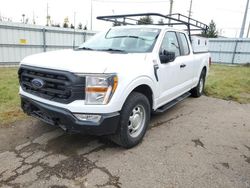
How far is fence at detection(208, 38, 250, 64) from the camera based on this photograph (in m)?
18.4

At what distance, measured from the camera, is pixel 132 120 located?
3.51m

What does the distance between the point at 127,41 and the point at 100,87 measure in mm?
1673

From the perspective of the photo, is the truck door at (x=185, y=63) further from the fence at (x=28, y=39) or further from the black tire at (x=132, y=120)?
the fence at (x=28, y=39)

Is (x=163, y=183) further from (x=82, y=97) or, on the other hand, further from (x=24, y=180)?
(x=24, y=180)

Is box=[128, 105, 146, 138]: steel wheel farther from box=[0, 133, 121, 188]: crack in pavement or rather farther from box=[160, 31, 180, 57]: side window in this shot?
box=[160, 31, 180, 57]: side window

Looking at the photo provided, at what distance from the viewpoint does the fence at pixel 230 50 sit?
18.4m

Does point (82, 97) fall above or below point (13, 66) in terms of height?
above

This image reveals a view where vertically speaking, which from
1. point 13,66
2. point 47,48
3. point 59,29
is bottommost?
point 13,66

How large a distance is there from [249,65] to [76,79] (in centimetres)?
1857

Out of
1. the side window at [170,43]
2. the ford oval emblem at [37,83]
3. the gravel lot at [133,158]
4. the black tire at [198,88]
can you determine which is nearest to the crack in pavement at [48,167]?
the gravel lot at [133,158]

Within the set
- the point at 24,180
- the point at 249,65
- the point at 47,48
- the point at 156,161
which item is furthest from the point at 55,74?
the point at 249,65

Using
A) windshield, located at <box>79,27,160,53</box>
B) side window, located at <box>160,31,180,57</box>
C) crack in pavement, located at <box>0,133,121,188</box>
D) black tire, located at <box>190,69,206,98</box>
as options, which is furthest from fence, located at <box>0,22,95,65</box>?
crack in pavement, located at <box>0,133,121,188</box>

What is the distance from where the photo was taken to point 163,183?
2715 millimetres

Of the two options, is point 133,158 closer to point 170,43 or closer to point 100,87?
point 100,87
